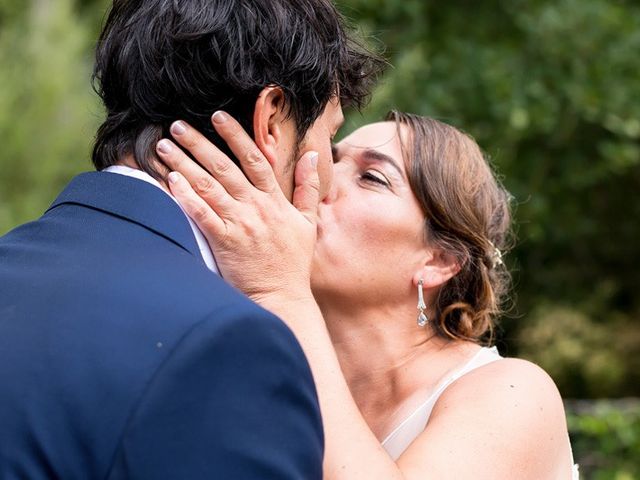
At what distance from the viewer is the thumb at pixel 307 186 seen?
8.58 feet

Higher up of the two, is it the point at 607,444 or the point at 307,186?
the point at 307,186

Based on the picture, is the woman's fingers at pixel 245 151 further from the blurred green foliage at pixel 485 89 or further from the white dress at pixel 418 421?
the blurred green foliage at pixel 485 89

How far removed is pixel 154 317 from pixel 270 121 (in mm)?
739

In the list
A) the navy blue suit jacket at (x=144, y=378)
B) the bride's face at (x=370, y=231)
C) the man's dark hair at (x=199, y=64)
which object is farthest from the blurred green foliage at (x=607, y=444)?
the navy blue suit jacket at (x=144, y=378)

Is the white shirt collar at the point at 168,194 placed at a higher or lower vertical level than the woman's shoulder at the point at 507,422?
higher

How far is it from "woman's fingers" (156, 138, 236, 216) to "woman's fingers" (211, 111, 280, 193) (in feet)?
0.28

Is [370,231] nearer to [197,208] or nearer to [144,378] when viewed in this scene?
[197,208]

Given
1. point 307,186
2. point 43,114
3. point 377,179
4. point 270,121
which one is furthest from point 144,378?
point 43,114

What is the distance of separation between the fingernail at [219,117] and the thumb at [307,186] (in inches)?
12.2

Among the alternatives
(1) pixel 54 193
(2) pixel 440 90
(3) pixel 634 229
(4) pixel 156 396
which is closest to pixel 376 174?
(4) pixel 156 396

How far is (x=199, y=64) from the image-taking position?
234 cm

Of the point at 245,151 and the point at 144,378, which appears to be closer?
the point at 144,378

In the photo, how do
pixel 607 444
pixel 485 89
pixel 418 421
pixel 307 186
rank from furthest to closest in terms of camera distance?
pixel 485 89 < pixel 607 444 < pixel 418 421 < pixel 307 186

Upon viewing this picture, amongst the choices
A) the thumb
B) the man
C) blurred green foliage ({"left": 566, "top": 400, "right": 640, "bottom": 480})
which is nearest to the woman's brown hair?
the thumb
